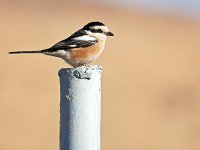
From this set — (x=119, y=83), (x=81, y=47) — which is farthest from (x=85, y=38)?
(x=119, y=83)

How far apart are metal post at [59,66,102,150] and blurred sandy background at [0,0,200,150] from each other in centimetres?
1101

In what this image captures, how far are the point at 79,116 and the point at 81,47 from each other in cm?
335

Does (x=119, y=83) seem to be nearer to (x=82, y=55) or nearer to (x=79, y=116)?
(x=82, y=55)

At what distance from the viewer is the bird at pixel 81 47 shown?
752cm

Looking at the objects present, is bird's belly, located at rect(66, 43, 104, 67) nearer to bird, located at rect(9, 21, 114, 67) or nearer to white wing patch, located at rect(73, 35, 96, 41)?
bird, located at rect(9, 21, 114, 67)

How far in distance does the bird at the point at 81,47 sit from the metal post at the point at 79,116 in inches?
118

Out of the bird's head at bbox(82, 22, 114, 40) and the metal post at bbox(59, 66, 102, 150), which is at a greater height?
the bird's head at bbox(82, 22, 114, 40)

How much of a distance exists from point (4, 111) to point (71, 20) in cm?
1245

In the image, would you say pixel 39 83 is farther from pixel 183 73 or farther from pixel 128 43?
pixel 128 43

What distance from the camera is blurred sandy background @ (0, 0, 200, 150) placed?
649 inches

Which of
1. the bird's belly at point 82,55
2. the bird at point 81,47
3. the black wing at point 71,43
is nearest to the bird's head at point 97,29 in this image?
the bird at point 81,47

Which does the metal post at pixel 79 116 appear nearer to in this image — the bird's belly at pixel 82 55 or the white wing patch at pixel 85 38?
the bird's belly at pixel 82 55

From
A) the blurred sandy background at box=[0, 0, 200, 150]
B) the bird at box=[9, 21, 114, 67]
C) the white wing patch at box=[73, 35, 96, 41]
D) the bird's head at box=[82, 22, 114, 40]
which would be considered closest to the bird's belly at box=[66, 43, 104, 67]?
the bird at box=[9, 21, 114, 67]

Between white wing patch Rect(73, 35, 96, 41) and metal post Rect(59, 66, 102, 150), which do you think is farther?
white wing patch Rect(73, 35, 96, 41)
